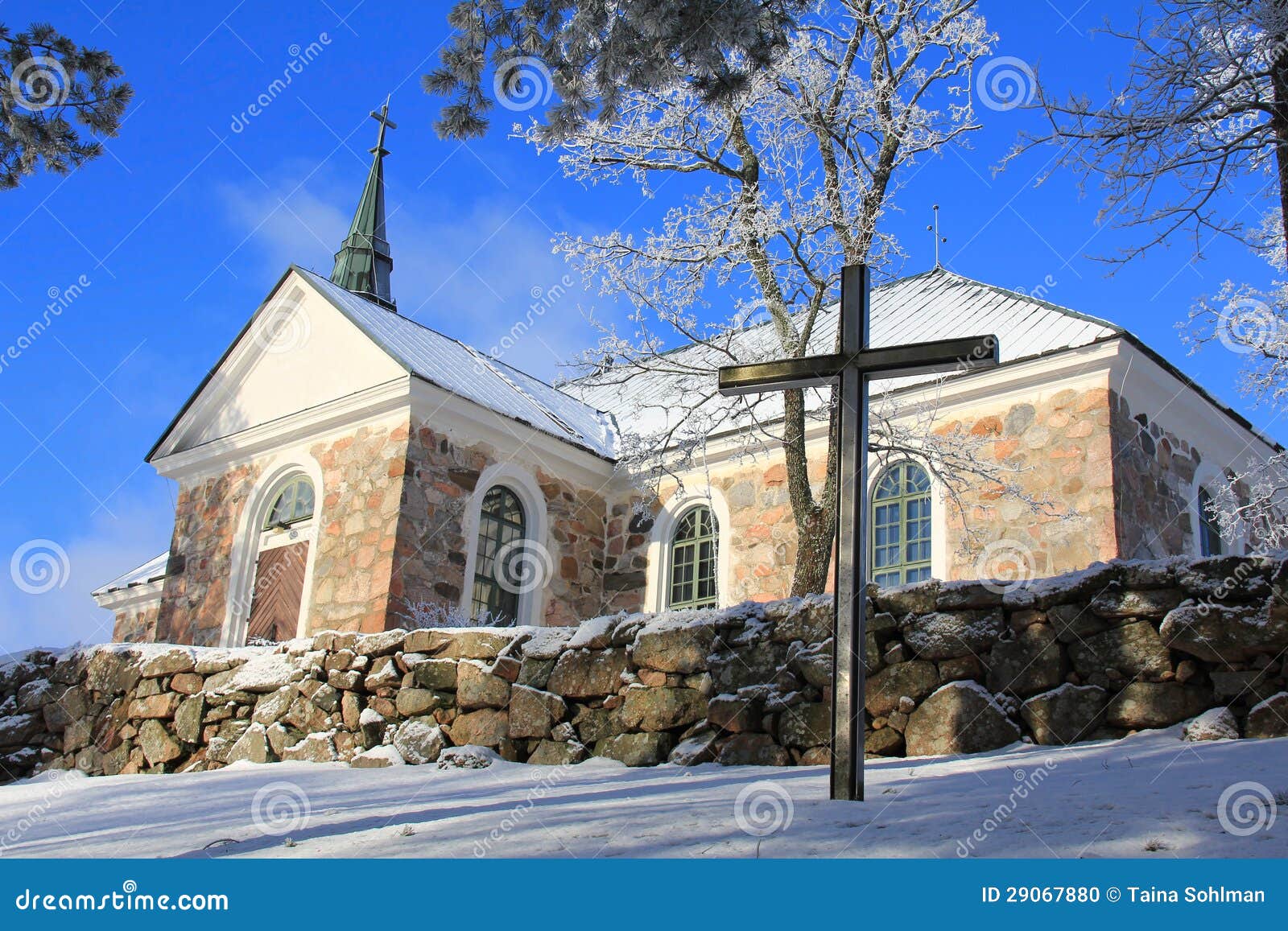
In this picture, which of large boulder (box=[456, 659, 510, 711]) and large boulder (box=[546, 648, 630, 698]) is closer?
large boulder (box=[546, 648, 630, 698])

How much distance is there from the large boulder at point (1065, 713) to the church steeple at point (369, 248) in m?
25.8

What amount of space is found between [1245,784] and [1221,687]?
188 cm

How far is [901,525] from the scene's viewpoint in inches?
506

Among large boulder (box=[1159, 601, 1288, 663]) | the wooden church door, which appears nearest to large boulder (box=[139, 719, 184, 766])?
the wooden church door

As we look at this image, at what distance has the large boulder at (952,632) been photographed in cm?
689

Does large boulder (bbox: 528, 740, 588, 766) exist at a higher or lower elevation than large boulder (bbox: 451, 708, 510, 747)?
lower

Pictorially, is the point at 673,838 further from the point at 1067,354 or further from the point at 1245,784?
the point at 1067,354

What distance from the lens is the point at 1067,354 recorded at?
11.8 metres

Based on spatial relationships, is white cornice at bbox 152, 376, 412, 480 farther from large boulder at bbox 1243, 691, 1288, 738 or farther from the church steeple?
the church steeple

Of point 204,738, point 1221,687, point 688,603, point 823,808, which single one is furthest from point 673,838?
point 688,603

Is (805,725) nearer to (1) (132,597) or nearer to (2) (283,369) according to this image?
(2) (283,369)

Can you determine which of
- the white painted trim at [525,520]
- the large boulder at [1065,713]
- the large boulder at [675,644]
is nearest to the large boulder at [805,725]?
the large boulder at [675,644]

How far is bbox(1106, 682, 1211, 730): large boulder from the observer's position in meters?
6.37

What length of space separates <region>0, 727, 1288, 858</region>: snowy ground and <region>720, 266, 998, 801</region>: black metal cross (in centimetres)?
33
